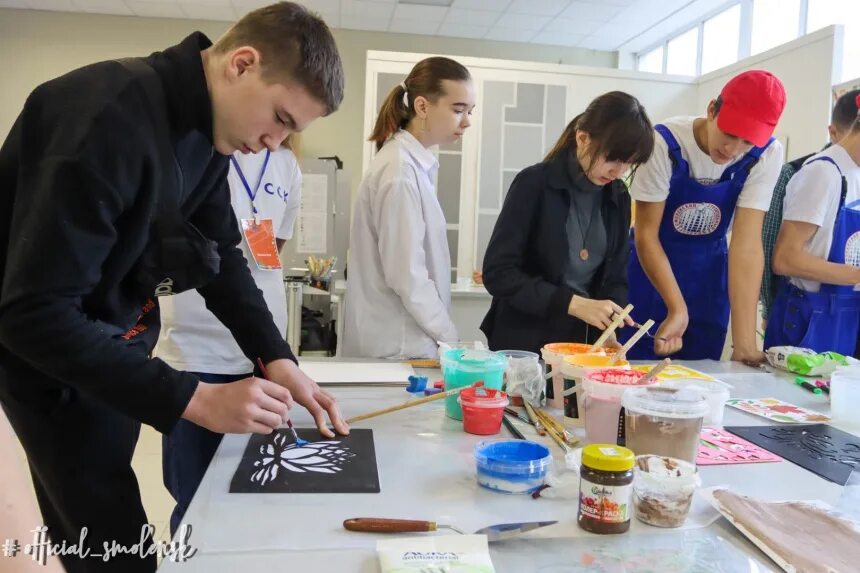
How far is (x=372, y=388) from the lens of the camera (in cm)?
144

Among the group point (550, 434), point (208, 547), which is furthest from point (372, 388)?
point (208, 547)

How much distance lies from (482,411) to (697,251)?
1240 mm

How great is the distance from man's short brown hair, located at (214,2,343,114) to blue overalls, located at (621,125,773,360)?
4.25 ft

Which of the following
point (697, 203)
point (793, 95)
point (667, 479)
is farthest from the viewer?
point (793, 95)

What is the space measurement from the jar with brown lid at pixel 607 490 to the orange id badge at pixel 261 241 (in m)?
1.02

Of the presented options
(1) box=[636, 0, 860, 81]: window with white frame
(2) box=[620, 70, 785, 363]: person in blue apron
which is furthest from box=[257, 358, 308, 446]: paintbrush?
(1) box=[636, 0, 860, 81]: window with white frame

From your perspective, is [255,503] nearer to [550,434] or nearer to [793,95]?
[550,434]

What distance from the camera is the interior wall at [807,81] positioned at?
366 centimetres

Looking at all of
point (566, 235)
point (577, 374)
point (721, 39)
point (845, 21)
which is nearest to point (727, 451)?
point (577, 374)

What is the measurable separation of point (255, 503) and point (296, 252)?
3.95m

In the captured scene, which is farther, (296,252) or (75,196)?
(296,252)

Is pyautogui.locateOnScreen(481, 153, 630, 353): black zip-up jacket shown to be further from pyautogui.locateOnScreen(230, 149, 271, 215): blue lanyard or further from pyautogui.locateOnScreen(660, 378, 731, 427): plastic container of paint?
pyautogui.locateOnScreen(230, 149, 271, 215): blue lanyard

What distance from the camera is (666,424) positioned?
95 centimetres

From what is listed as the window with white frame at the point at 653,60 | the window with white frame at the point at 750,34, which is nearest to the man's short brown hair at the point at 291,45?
the window with white frame at the point at 750,34
